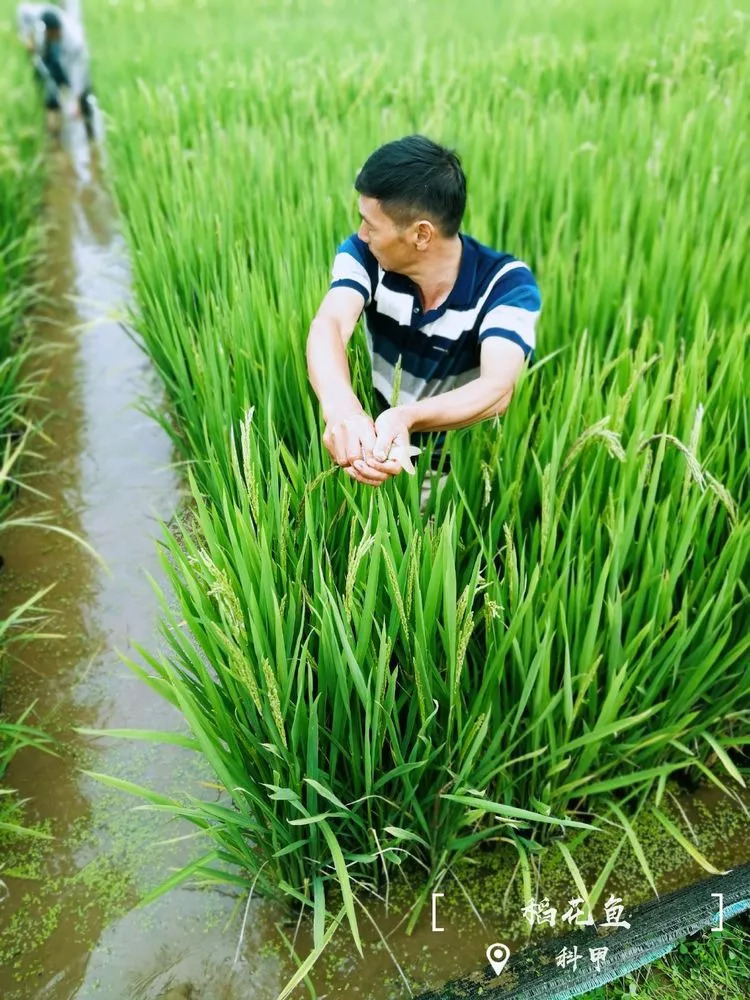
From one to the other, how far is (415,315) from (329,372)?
29cm

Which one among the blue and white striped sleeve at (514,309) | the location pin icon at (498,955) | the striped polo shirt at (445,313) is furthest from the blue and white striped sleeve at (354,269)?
the location pin icon at (498,955)

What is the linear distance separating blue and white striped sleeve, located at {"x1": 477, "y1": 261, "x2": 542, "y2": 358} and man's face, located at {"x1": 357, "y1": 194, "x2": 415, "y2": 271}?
176 mm

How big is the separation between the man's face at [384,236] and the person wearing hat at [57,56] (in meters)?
5.39

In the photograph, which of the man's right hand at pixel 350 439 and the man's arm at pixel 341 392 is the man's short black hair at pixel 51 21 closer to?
the man's arm at pixel 341 392

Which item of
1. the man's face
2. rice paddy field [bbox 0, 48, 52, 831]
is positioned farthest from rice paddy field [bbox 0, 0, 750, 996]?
rice paddy field [bbox 0, 48, 52, 831]

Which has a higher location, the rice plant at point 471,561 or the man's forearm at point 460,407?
the man's forearm at point 460,407

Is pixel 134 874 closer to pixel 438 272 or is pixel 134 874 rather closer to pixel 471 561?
pixel 471 561

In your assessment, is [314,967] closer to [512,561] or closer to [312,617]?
[312,617]

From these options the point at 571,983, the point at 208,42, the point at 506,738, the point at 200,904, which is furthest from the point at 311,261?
the point at 208,42

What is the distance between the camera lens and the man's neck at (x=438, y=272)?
150cm

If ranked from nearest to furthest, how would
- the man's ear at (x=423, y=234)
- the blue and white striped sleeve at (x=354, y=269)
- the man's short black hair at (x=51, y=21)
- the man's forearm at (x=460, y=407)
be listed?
the man's forearm at (x=460, y=407) < the man's ear at (x=423, y=234) < the blue and white striped sleeve at (x=354, y=269) < the man's short black hair at (x=51, y=21)

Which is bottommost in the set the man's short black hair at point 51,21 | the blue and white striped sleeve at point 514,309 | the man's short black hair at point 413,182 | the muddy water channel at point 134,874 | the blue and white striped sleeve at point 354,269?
the muddy water channel at point 134,874

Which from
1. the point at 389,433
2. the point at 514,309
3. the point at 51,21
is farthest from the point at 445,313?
the point at 51,21

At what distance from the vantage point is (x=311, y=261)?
221 centimetres
